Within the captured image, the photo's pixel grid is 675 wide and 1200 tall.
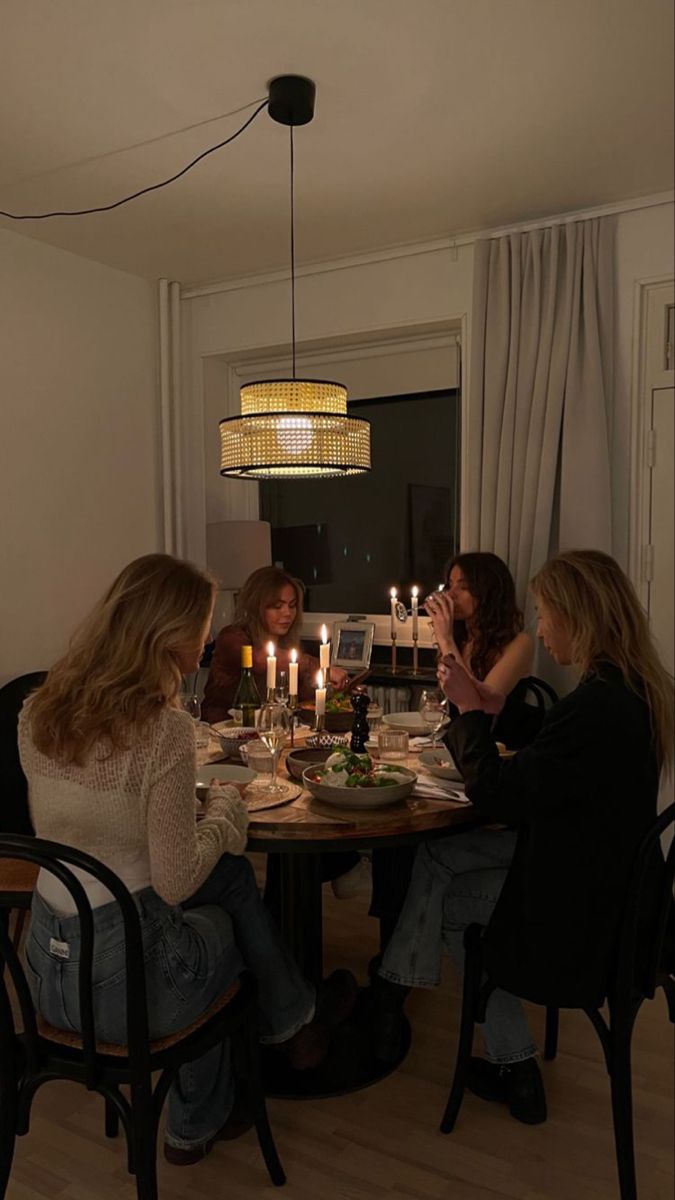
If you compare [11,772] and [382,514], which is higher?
[382,514]

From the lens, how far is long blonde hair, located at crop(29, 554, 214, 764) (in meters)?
1.61

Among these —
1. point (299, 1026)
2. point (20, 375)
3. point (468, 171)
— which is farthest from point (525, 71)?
point (299, 1026)

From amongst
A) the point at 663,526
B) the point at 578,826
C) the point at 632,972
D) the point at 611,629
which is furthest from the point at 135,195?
the point at 632,972

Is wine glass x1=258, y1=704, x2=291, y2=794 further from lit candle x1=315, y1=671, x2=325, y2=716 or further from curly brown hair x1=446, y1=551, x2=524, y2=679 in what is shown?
curly brown hair x1=446, y1=551, x2=524, y2=679

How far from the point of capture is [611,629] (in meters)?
1.92

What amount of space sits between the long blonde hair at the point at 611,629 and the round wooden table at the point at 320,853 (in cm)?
44

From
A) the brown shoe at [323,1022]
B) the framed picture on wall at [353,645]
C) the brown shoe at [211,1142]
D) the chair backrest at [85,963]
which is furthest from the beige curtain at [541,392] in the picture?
the chair backrest at [85,963]

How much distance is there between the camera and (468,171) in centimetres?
305

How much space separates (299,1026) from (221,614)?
276 cm

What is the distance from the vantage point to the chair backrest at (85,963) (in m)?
1.46

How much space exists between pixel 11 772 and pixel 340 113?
2530 millimetres

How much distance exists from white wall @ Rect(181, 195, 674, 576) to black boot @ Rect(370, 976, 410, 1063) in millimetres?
1885

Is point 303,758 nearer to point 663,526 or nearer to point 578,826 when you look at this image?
point 578,826

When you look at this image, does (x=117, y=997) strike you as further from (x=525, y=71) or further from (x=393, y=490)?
(x=393, y=490)
